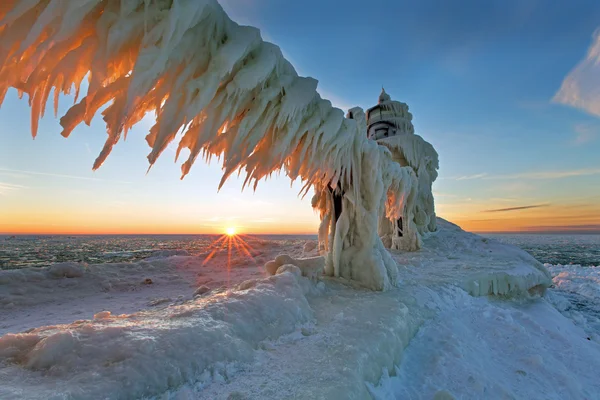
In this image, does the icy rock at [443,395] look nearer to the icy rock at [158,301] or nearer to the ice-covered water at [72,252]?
the icy rock at [158,301]

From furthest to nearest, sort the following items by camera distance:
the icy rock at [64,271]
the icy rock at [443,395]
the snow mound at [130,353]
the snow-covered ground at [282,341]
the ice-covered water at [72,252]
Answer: the ice-covered water at [72,252], the icy rock at [64,271], the icy rock at [443,395], the snow-covered ground at [282,341], the snow mound at [130,353]

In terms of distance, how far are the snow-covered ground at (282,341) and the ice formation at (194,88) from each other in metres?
1.82

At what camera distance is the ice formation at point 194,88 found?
2.76 meters

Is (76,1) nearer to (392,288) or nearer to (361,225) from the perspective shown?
(361,225)

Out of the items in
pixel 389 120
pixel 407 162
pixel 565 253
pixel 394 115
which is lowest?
pixel 565 253

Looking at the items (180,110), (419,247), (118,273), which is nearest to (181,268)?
(118,273)

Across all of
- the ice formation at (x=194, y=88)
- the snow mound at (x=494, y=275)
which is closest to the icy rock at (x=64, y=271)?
the ice formation at (x=194, y=88)

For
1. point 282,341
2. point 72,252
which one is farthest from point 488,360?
point 72,252

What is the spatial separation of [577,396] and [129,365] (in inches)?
258

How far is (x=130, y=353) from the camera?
7.87ft

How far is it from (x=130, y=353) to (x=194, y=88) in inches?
121

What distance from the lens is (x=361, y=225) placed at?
23.3 ft

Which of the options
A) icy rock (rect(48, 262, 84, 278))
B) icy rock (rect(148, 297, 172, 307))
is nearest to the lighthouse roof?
icy rock (rect(148, 297, 172, 307))

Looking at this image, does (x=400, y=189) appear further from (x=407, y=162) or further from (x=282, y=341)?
(x=407, y=162)
